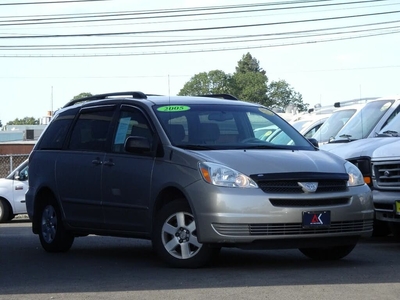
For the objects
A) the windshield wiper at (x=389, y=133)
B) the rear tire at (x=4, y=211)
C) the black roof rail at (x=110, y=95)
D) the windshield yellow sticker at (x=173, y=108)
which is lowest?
the rear tire at (x=4, y=211)

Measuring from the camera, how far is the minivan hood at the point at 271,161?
9242 millimetres

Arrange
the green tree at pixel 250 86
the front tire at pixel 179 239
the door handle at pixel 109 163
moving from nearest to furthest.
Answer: the front tire at pixel 179 239, the door handle at pixel 109 163, the green tree at pixel 250 86

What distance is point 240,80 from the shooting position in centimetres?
13562

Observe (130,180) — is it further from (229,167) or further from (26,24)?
(26,24)

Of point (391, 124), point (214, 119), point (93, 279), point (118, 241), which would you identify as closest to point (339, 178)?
point (214, 119)

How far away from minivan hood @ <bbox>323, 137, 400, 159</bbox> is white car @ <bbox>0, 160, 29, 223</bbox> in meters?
11.5

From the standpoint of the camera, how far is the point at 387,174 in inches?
451

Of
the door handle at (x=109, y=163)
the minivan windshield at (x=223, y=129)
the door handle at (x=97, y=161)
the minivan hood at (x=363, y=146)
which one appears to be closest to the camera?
the minivan windshield at (x=223, y=129)

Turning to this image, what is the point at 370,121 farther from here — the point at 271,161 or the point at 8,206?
the point at 8,206

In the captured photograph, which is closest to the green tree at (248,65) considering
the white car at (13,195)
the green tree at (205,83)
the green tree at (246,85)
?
the green tree at (246,85)

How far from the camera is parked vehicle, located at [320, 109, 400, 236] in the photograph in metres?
11.2

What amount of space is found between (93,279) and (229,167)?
1.62 meters

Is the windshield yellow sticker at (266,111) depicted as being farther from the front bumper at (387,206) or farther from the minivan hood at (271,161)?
the front bumper at (387,206)

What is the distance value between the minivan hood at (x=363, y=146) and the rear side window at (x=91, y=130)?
3123 millimetres
